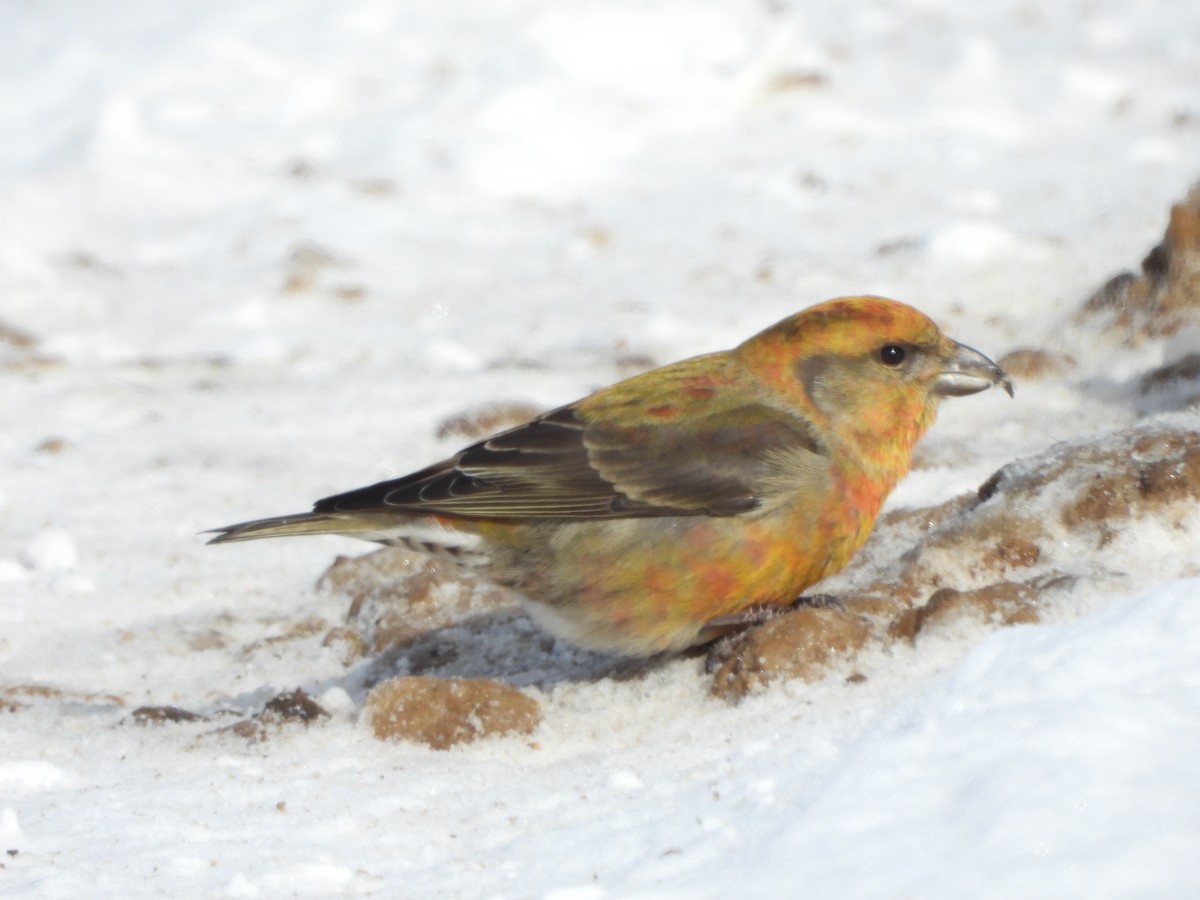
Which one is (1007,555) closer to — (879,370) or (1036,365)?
(879,370)

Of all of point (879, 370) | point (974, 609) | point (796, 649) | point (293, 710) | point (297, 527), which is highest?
point (879, 370)

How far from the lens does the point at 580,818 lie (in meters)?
2.87

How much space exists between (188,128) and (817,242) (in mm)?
3592

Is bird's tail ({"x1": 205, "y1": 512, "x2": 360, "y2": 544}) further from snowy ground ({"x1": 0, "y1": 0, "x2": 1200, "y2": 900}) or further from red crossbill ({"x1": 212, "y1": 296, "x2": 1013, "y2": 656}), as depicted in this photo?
snowy ground ({"x1": 0, "y1": 0, "x2": 1200, "y2": 900})

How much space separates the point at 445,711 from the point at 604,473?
0.85m

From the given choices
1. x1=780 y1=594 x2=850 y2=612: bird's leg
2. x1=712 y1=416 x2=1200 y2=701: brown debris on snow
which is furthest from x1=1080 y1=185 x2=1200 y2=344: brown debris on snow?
x1=780 y1=594 x2=850 y2=612: bird's leg

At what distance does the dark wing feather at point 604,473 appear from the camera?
12.9ft

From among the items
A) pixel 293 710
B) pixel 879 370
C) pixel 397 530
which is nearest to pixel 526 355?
pixel 397 530

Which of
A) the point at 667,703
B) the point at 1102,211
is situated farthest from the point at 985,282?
the point at 667,703

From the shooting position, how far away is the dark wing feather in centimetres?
392

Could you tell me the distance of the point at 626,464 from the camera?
4.02m

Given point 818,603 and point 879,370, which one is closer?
point 818,603

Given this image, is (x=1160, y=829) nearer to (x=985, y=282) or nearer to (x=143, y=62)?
(x=985, y=282)

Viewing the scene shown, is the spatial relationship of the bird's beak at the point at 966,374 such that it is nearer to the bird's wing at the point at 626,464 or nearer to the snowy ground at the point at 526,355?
the bird's wing at the point at 626,464
